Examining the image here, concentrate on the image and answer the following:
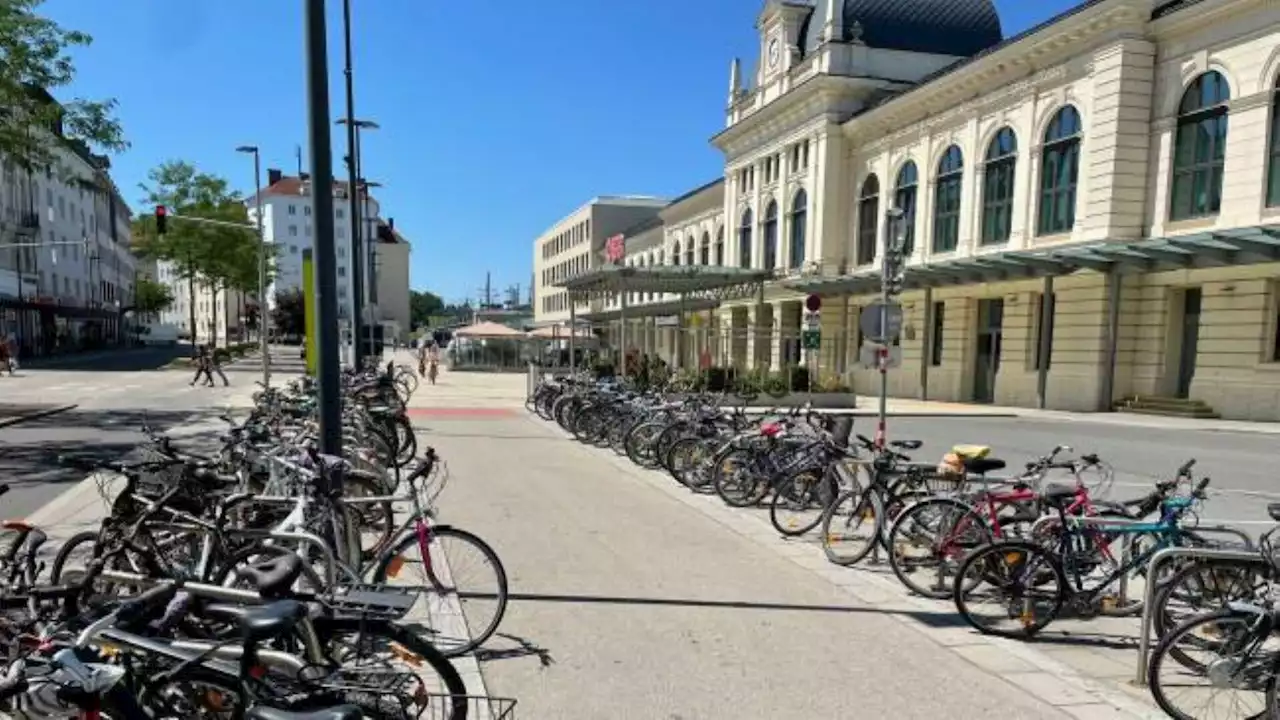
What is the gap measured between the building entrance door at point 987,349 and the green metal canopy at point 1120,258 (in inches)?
73.7

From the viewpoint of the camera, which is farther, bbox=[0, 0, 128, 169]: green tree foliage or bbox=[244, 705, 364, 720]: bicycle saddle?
bbox=[0, 0, 128, 169]: green tree foliage

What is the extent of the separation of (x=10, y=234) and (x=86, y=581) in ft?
193

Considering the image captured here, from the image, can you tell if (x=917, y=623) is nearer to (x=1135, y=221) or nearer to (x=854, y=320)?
(x=1135, y=221)

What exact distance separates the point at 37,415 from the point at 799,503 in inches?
644

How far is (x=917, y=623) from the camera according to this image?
17.6ft

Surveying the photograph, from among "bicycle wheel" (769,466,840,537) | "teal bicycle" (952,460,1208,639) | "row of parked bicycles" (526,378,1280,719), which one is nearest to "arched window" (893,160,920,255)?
"row of parked bicycles" (526,378,1280,719)

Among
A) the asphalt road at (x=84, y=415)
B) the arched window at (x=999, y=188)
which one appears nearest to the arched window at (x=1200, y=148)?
the arched window at (x=999, y=188)

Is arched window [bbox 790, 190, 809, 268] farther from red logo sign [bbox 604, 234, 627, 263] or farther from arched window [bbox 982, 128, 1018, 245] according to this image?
red logo sign [bbox 604, 234, 627, 263]

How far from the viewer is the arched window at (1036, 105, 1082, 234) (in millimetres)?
26406

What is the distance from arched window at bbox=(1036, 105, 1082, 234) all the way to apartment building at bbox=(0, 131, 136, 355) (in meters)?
37.6

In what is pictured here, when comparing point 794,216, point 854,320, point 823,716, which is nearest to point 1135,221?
point 854,320

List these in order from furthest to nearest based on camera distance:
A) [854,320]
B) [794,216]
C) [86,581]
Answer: [794,216] < [854,320] < [86,581]

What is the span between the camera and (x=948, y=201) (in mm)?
32469

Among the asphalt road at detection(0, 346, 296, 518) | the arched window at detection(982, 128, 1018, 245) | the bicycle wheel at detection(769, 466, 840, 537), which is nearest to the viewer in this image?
the bicycle wheel at detection(769, 466, 840, 537)
